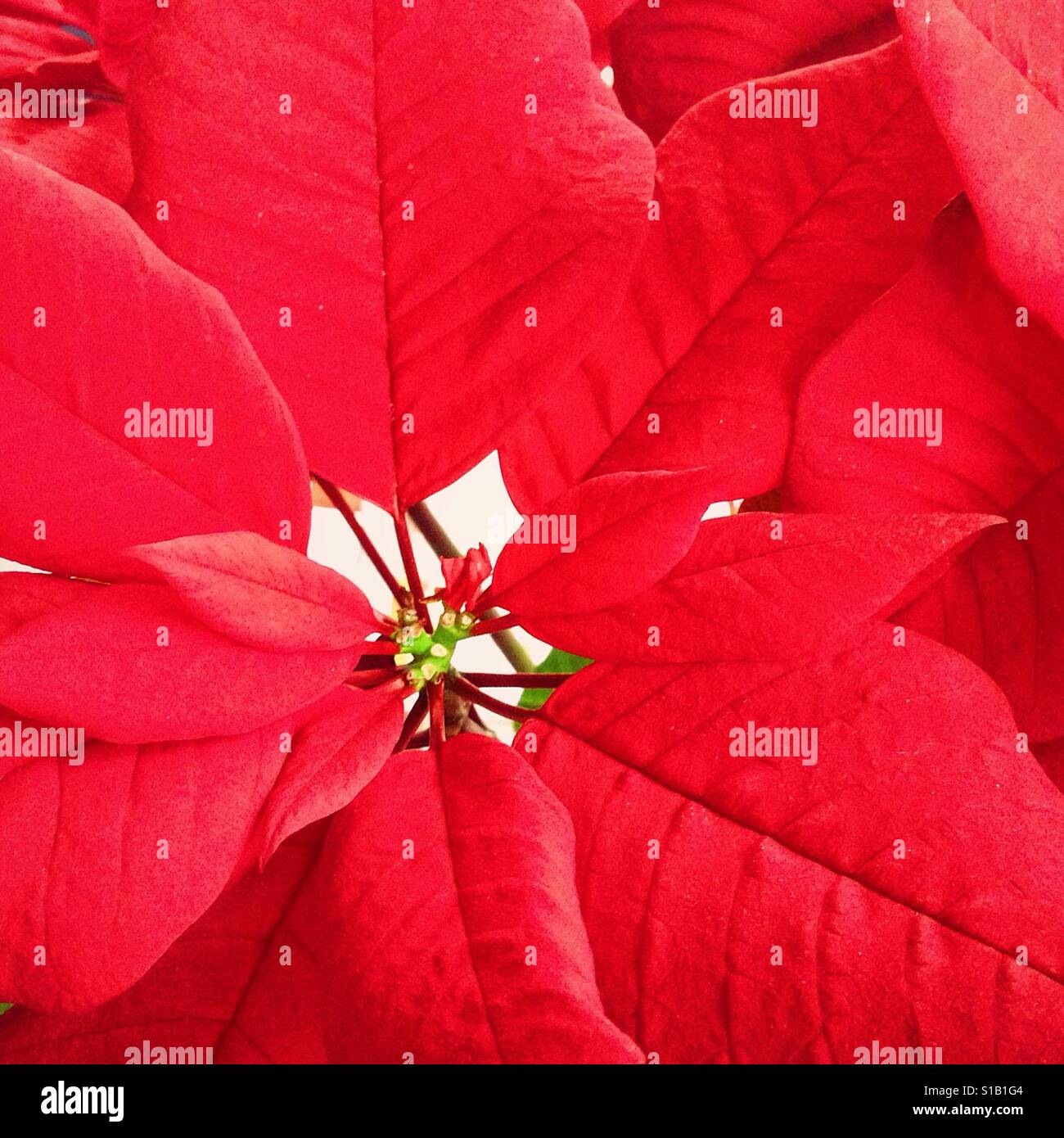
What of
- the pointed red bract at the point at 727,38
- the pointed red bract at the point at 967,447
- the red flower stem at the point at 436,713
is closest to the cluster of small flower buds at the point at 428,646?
the red flower stem at the point at 436,713

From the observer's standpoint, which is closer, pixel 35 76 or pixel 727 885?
pixel 727 885

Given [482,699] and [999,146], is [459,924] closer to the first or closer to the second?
[482,699]

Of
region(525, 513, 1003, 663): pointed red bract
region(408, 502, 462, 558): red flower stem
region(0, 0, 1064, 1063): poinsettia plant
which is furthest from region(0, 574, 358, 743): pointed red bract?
region(408, 502, 462, 558): red flower stem

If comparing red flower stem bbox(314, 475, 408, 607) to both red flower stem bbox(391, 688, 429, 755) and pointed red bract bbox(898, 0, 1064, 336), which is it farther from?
pointed red bract bbox(898, 0, 1064, 336)

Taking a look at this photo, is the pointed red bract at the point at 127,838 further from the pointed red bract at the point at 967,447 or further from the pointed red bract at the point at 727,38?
the pointed red bract at the point at 727,38

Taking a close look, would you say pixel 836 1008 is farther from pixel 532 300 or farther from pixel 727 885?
pixel 532 300

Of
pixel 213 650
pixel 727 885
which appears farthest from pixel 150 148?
pixel 727 885
